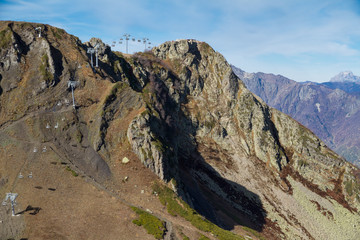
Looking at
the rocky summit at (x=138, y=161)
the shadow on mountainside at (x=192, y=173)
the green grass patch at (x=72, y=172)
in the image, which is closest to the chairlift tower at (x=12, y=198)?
the rocky summit at (x=138, y=161)

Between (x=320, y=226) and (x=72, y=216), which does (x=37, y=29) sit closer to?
(x=72, y=216)

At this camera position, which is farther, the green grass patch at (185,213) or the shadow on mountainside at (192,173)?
the shadow on mountainside at (192,173)

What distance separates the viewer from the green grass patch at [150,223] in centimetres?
4035

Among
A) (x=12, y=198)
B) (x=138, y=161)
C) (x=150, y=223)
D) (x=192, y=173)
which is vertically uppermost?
(x=138, y=161)

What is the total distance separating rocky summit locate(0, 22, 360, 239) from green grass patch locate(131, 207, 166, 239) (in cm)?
21

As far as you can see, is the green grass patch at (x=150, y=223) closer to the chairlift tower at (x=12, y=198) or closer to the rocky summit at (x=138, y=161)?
the rocky summit at (x=138, y=161)

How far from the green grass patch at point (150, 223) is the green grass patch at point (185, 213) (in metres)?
5.20

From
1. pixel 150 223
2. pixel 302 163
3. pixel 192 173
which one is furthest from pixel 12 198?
pixel 302 163

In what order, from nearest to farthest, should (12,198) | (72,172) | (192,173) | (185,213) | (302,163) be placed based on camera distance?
1. (12,198)
2. (185,213)
3. (72,172)
4. (192,173)
5. (302,163)

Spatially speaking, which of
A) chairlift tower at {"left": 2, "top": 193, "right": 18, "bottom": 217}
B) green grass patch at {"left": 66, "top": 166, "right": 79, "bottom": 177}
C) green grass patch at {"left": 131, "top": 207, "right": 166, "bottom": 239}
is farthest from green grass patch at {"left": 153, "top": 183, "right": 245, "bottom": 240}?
chairlift tower at {"left": 2, "top": 193, "right": 18, "bottom": 217}

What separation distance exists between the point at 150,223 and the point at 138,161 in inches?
714

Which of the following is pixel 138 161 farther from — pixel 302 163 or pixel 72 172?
pixel 302 163

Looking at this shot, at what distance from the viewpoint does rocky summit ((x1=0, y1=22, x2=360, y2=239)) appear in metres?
43.8

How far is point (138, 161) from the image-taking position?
5716 cm
